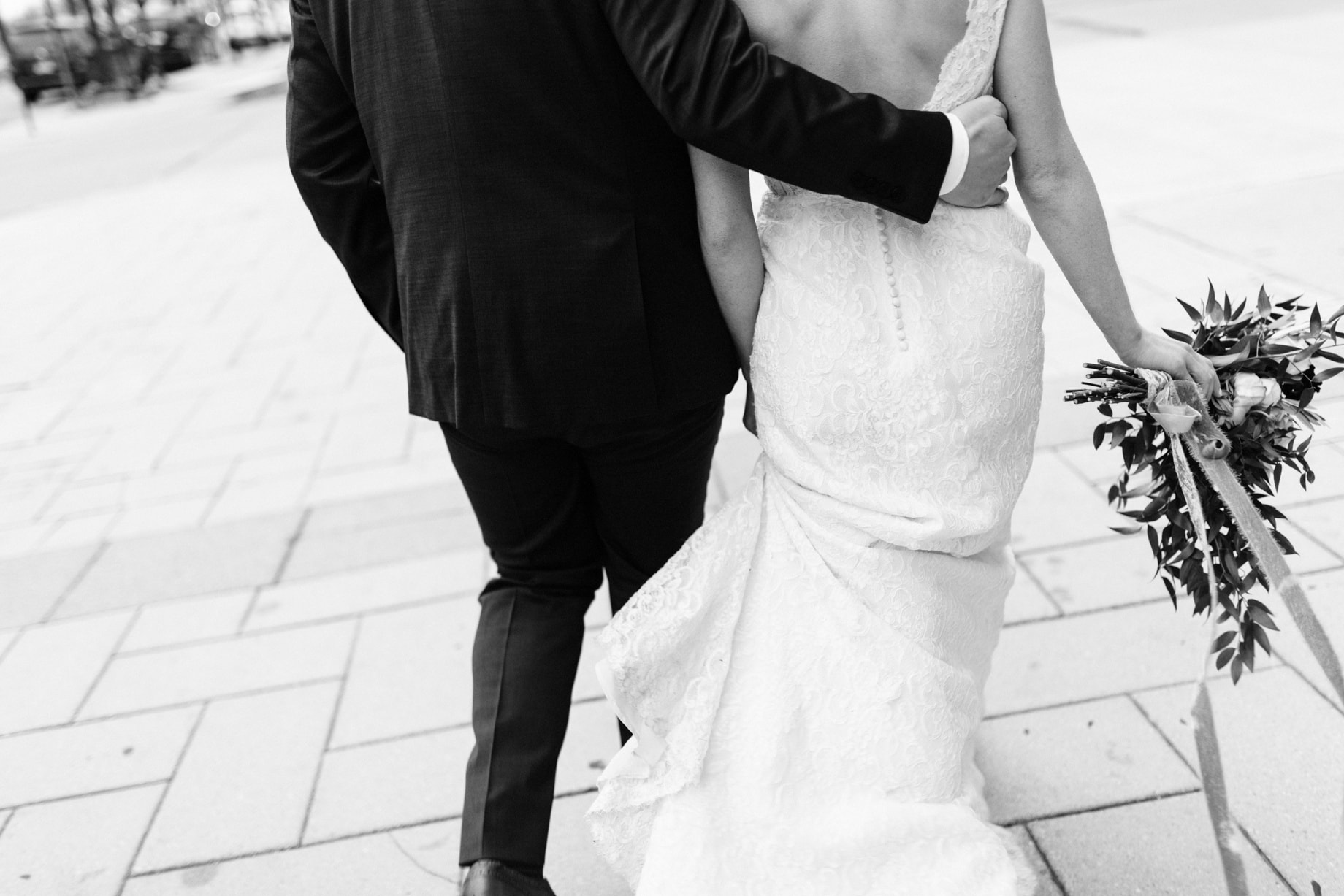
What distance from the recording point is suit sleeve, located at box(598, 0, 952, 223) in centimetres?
150

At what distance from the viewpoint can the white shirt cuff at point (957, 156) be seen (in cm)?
158

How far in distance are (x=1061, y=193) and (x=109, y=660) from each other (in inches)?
108

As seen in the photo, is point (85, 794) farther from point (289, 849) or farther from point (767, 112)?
point (767, 112)

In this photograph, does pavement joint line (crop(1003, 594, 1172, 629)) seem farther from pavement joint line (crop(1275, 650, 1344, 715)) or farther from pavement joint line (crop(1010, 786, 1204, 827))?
pavement joint line (crop(1010, 786, 1204, 827))

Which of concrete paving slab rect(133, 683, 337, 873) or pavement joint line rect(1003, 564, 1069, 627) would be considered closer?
concrete paving slab rect(133, 683, 337, 873)

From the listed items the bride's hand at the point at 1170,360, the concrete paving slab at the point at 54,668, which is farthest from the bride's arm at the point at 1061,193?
the concrete paving slab at the point at 54,668

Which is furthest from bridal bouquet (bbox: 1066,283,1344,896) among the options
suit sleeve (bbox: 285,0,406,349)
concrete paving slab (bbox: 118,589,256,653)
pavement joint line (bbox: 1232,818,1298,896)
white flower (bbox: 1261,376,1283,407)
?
concrete paving slab (bbox: 118,589,256,653)

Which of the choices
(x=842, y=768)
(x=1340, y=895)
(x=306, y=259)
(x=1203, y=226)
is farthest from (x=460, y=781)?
(x=306, y=259)

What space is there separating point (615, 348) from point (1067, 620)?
1.59 metres

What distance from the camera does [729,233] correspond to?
1684 millimetres

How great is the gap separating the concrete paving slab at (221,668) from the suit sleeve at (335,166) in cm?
139

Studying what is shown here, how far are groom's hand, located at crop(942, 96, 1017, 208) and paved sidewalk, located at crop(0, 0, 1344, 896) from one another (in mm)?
1212

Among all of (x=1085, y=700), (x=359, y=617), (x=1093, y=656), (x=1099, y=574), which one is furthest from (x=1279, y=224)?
(x=359, y=617)

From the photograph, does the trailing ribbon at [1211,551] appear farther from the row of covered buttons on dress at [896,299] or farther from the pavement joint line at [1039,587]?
the pavement joint line at [1039,587]
